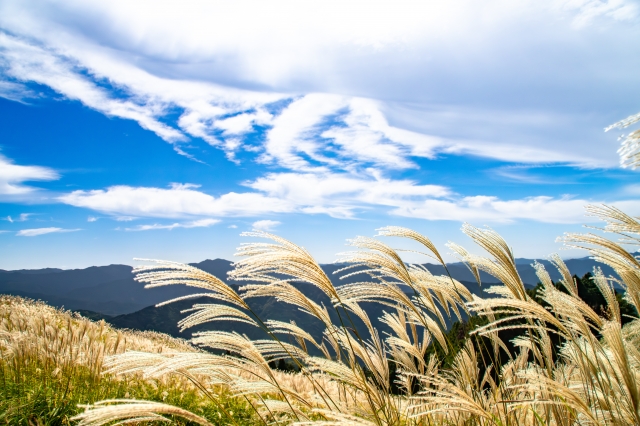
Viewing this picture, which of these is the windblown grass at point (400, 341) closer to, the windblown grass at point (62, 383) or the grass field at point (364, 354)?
the grass field at point (364, 354)

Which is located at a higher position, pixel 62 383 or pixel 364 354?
pixel 364 354

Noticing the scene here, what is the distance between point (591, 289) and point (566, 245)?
17.8 metres

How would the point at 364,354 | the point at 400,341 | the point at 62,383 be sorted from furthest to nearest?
the point at 62,383, the point at 400,341, the point at 364,354

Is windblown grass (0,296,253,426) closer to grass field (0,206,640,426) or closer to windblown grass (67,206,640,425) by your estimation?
grass field (0,206,640,426)

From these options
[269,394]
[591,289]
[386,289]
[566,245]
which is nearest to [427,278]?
[386,289]

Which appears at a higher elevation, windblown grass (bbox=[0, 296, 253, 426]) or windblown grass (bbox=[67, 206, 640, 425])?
windblown grass (bbox=[67, 206, 640, 425])

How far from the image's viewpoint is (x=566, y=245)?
2.38 metres

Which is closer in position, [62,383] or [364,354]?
[364,354]

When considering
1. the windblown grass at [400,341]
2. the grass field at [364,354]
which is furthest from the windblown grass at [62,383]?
the windblown grass at [400,341]

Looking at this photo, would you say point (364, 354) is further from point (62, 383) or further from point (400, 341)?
point (62, 383)

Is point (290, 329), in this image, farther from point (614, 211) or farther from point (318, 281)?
point (614, 211)

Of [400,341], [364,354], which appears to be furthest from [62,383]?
[400,341]

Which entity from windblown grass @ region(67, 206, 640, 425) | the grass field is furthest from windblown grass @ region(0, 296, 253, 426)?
windblown grass @ region(67, 206, 640, 425)

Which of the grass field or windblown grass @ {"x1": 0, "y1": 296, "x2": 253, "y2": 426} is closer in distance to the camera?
the grass field
